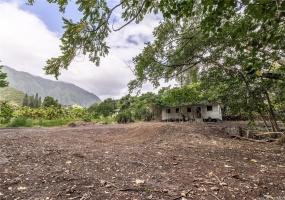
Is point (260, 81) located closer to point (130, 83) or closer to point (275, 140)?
point (275, 140)

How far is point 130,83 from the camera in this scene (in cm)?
711

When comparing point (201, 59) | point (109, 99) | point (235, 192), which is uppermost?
point (109, 99)

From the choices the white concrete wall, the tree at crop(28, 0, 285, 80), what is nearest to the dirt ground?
the tree at crop(28, 0, 285, 80)

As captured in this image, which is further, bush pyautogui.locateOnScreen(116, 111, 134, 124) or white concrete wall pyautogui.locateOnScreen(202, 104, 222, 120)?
bush pyautogui.locateOnScreen(116, 111, 134, 124)

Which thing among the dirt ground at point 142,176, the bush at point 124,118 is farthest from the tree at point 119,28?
the bush at point 124,118

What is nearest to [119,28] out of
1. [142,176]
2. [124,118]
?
[142,176]

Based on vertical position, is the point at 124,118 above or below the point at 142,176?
above

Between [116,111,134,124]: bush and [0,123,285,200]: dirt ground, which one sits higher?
[116,111,134,124]: bush

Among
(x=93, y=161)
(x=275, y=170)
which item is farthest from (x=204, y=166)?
(x=93, y=161)

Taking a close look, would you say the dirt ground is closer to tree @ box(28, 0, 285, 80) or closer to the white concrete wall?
tree @ box(28, 0, 285, 80)

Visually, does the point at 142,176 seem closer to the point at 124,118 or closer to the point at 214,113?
the point at 124,118

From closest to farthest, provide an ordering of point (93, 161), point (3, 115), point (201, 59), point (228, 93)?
1. point (93, 161)
2. point (201, 59)
3. point (228, 93)
4. point (3, 115)

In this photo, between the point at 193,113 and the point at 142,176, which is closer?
the point at 142,176

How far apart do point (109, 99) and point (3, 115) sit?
37.1 m
